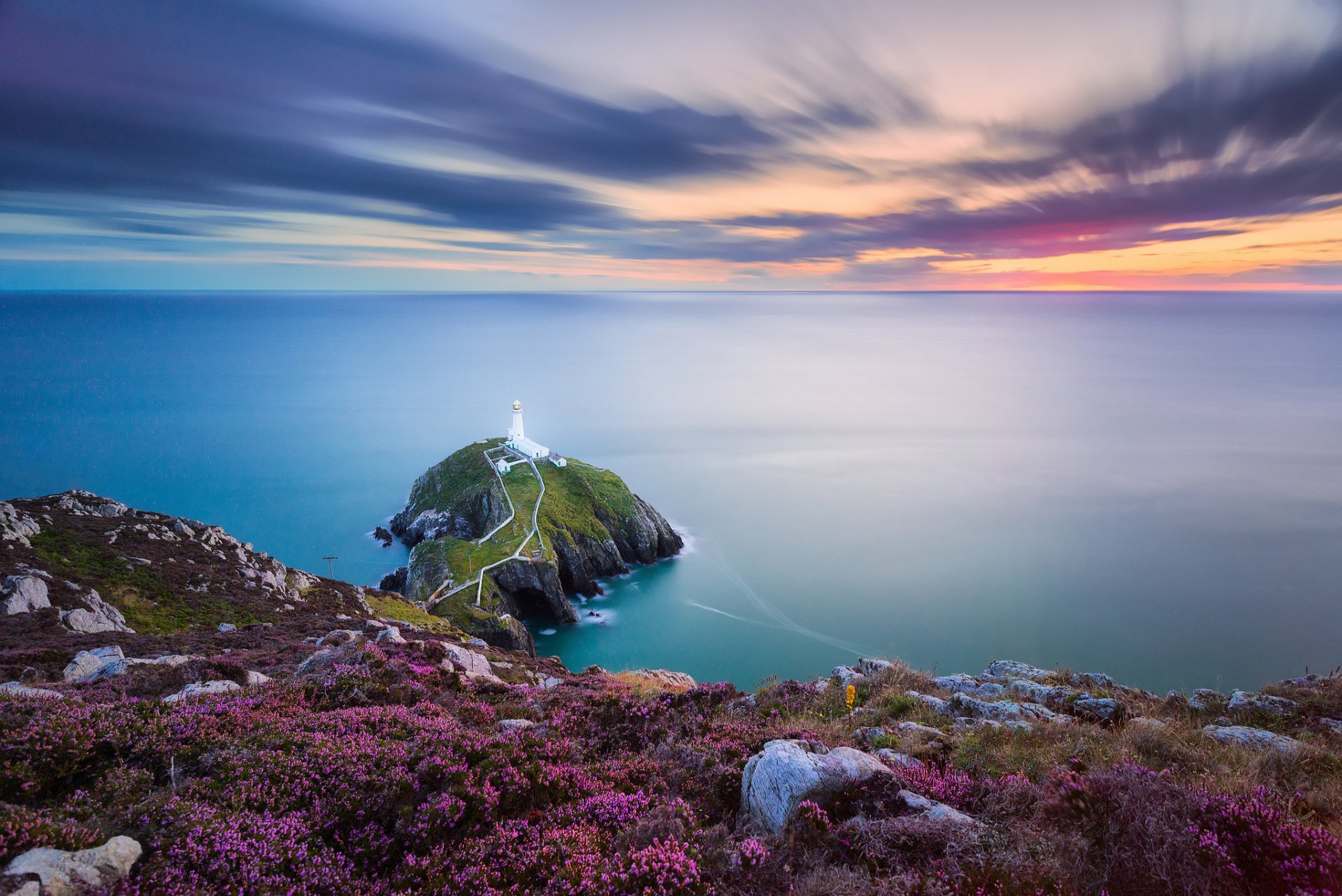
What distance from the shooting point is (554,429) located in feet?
436

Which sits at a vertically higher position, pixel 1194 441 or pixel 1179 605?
pixel 1194 441

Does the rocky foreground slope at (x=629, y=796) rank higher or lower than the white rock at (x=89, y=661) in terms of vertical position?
higher

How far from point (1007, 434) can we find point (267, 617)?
137 m

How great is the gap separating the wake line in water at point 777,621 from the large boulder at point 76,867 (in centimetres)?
5291

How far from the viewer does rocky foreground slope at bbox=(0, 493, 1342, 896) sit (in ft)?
19.1

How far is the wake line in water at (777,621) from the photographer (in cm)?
5388

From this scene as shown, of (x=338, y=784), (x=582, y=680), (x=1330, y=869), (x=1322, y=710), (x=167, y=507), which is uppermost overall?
(x=1330, y=869)

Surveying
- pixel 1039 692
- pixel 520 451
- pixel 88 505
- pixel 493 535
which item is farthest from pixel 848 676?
pixel 520 451

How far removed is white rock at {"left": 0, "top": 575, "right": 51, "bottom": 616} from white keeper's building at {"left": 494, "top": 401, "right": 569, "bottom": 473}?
54363 mm

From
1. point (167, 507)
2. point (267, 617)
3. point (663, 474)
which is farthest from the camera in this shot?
point (663, 474)

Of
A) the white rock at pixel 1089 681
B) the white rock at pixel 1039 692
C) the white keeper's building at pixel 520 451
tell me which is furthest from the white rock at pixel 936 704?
the white keeper's building at pixel 520 451

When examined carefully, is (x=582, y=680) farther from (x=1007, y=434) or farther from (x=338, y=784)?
(x=1007, y=434)

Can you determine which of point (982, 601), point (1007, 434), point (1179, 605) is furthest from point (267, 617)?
point (1007, 434)

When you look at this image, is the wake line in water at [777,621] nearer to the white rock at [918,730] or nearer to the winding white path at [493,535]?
the winding white path at [493,535]
